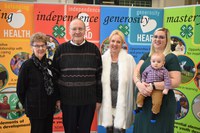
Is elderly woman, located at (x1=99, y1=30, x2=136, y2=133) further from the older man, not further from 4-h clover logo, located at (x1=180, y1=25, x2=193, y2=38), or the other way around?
4-h clover logo, located at (x1=180, y1=25, x2=193, y2=38)

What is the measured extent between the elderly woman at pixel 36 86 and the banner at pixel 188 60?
6.29 ft

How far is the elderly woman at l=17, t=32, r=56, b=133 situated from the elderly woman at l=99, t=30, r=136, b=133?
0.57m

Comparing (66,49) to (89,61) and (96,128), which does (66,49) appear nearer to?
(89,61)

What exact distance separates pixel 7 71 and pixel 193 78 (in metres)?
2.49

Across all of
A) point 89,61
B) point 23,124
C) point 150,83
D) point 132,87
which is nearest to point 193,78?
point 132,87

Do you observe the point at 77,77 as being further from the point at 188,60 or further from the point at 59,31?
the point at 188,60

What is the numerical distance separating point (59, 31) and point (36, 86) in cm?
135

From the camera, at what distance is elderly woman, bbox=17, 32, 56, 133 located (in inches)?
85.6

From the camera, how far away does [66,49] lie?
7.82 ft

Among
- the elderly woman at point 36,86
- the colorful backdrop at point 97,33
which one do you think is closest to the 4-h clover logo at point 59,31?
the colorful backdrop at point 97,33

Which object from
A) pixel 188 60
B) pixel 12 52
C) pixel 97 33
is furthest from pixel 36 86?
pixel 188 60

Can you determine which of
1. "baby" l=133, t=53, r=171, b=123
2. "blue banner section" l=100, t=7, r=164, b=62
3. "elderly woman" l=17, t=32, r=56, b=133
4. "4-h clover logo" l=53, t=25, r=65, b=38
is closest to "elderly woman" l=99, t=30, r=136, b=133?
"baby" l=133, t=53, r=171, b=123

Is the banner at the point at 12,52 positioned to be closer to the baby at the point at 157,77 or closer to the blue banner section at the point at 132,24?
the blue banner section at the point at 132,24

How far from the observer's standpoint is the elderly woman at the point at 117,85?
8.05 feet
